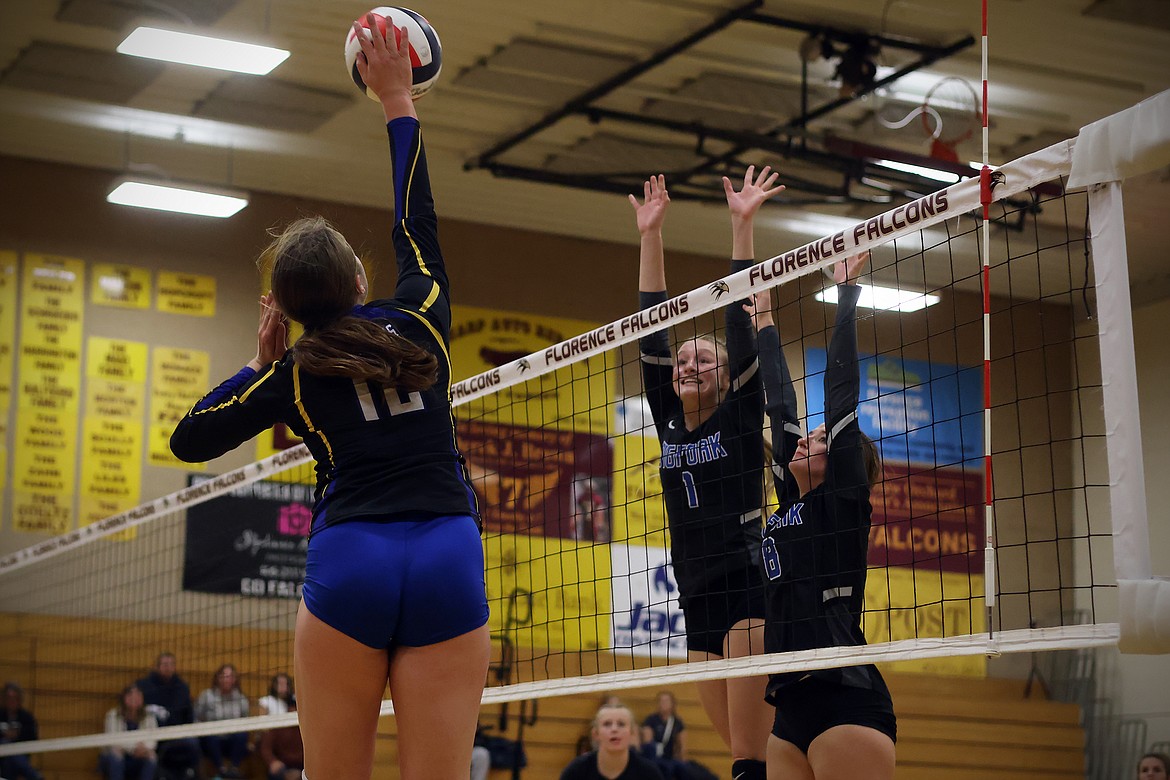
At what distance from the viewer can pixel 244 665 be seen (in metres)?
14.2

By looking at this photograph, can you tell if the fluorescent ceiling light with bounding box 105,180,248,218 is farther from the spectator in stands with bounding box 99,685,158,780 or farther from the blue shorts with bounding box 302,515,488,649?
the blue shorts with bounding box 302,515,488,649

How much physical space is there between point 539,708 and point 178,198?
6437mm

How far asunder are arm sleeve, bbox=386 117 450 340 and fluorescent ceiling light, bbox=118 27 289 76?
7355mm

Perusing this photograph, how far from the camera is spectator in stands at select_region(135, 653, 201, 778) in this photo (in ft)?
41.1

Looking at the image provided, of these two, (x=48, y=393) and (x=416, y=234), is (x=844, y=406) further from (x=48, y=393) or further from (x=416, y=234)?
(x=48, y=393)

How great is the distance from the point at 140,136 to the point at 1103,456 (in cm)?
1256

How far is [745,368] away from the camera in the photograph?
5051 mm

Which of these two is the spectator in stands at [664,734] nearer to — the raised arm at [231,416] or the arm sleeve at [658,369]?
the arm sleeve at [658,369]

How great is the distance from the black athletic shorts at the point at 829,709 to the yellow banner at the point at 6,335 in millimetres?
11930

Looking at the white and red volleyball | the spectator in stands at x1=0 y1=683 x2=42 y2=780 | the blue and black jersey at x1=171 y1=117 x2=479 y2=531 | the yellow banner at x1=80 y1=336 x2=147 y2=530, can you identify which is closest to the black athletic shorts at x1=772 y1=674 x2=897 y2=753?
the blue and black jersey at x1=171 y1=117 x2=479 y2=531

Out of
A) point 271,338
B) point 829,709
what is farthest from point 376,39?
point 829,709

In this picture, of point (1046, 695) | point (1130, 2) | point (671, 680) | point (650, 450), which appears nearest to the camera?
point (671, 680)

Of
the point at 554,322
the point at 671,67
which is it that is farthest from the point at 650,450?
the point at 671,67

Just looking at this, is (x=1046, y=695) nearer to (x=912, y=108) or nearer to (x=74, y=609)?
(x=912, y=108)
